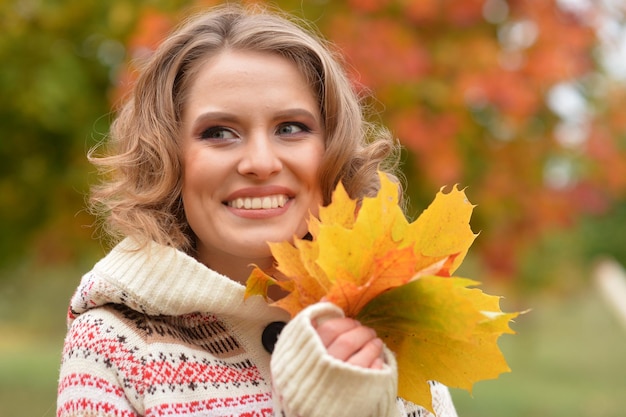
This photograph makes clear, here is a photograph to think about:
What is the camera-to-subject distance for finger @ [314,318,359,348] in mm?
1784

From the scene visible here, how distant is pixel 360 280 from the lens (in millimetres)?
1833

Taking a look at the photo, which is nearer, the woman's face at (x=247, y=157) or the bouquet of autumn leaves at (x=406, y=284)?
the bouquet of autumn leaves at (x=406, y=284)

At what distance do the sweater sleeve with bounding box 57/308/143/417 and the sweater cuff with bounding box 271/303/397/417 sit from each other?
1.33 ft

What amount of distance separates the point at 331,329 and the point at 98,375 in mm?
558

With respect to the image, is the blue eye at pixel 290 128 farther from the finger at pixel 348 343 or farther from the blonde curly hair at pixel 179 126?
the finger at pixel 348 343

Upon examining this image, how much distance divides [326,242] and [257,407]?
506 millimetres

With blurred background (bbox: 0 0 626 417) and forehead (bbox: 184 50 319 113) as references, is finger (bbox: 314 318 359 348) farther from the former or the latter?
blurred background (bbox: 0 0 626 417)

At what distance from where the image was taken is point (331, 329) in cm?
179

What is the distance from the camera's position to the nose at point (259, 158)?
2121 mm

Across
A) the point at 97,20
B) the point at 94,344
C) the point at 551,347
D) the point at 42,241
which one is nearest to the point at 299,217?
the point at 94,344

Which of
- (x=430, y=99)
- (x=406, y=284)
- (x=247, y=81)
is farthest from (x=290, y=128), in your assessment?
(x=430, y=99)

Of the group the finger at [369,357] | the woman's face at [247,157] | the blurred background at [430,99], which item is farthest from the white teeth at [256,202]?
the blurred background at [430,99]

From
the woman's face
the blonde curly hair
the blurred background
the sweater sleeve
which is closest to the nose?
the woman's face

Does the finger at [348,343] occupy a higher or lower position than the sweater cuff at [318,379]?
higher
